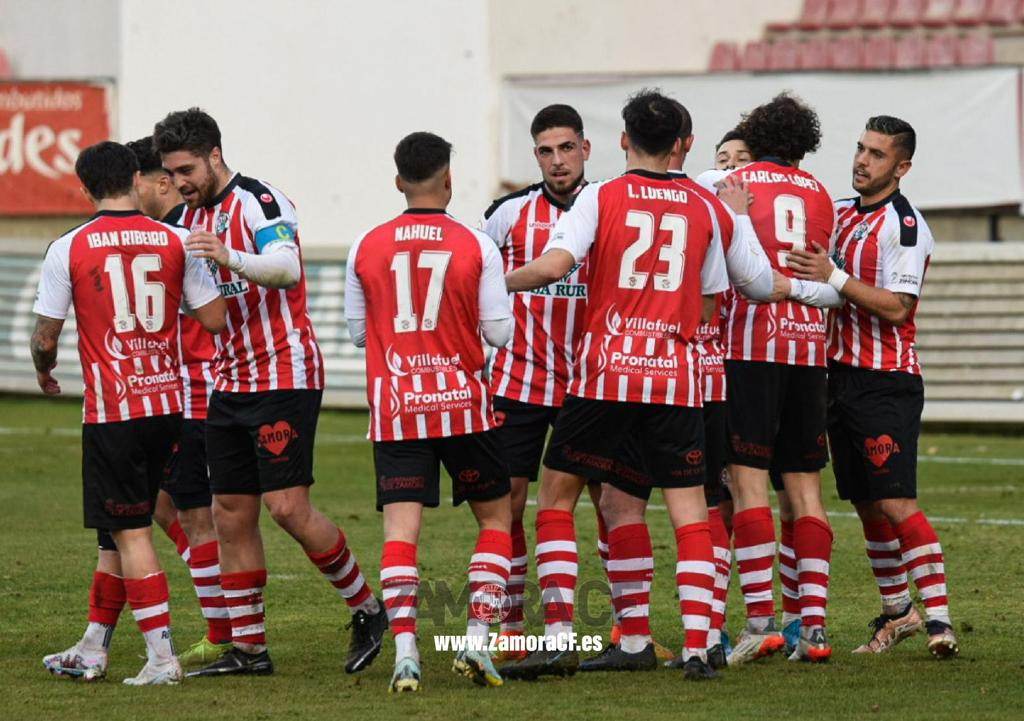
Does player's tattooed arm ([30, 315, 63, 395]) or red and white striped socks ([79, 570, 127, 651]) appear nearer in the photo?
player's tattooed arm ([30, 315, 63, 395])

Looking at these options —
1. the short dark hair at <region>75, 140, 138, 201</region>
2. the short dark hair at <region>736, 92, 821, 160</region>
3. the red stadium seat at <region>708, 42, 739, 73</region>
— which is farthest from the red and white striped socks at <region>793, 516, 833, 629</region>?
the red stadium seat at <region>708, 42, 739, 73</region>

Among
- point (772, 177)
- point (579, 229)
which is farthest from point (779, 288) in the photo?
point (579, 229)

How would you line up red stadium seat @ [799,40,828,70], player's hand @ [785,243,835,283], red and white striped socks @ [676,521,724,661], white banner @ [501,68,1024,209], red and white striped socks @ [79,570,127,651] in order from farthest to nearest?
red stadium seat @ [799,40,828,70] → white banner @ [501,68,1024,209] → player's hand @ [785,243,835,283] → red and white striped socks @ [79,570,127,651] → red and white striped socks @ [676,521,724,661]

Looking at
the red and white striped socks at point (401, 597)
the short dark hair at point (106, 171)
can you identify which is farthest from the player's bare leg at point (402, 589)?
the short dark hair at point (106, 171)

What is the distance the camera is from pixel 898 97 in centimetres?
2105

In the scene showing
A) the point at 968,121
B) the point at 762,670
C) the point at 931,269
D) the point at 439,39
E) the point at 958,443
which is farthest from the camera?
the point at 439,39

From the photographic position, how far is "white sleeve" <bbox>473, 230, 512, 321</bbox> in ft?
23.8

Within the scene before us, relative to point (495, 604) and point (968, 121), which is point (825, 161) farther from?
point (495, 604)

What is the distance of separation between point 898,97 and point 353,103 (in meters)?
7.10

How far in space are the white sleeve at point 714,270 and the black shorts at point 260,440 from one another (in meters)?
1.69

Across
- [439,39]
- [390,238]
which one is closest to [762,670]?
[390,238]

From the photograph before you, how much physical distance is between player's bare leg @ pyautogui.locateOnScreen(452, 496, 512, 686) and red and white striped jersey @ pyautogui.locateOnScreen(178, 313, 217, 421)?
5.38ft

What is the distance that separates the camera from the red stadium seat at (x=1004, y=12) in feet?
70.4

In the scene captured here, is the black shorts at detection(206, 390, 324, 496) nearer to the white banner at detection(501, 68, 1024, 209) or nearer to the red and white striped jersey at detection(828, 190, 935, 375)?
the red and white striped jersey at detection(828, 190, 935, 375)
